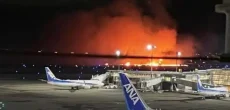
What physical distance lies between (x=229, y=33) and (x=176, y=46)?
14504 cm

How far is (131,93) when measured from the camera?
20.3 meters

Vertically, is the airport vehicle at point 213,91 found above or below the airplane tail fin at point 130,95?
below

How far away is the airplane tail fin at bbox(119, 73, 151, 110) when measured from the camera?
19969 mm

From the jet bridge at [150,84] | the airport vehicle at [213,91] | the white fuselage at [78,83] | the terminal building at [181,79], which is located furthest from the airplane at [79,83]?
→ the airport vehicle at [213,91]

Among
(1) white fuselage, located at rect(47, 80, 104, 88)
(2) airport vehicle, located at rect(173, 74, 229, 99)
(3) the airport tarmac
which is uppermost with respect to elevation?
(1) white fuselage, located at rect(47, 80, 104, 88)

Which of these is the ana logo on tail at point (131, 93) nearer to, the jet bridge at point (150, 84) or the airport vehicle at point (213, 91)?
the airport vehicle at point (213, 91)

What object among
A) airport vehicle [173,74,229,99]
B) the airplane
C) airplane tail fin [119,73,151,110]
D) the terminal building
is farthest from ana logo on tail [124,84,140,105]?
the airplane

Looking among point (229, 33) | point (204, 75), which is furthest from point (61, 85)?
point (229, 33)

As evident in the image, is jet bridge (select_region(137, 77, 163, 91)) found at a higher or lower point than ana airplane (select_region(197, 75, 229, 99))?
higher

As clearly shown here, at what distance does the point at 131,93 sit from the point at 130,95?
130 mm

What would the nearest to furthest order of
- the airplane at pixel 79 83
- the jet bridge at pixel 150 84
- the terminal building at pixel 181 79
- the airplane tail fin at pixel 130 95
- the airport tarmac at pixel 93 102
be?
the airplane tail fin at pixel 130 95 < the airport tarmac at pixel 93 102 < the terminal building at pixel 181 79 < the jet bridge at pixel 150 84 < the airplane at pixel 79 83

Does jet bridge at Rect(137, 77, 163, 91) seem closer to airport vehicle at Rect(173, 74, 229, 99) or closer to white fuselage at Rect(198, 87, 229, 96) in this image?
airport vehicle at Rect(173, 74, 229, 99)

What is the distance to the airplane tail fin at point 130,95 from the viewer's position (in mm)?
19969

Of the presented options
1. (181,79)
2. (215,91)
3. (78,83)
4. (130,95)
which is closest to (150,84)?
(181,79)
